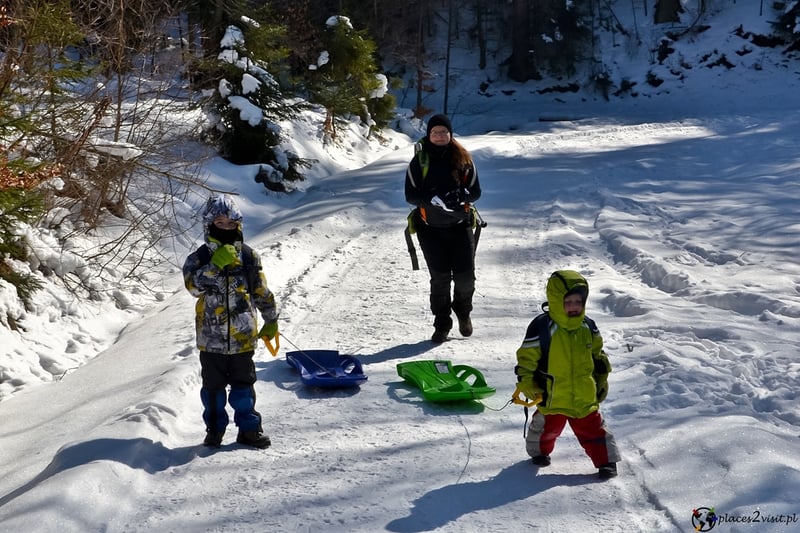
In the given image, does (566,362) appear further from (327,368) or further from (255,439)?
(327,368)

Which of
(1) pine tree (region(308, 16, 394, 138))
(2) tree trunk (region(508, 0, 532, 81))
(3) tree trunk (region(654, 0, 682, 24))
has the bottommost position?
(1) pine tree (region(308, 16, 394, 138))

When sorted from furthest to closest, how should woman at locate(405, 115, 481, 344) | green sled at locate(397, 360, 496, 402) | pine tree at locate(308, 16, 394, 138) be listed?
pine tree at locate(308, 16, 394, 138), woman at locate(405, 115, 481, 344), green sled at locate(397, 360, 496, 402)

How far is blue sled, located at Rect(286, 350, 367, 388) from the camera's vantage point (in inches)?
237

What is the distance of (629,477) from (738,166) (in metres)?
15.1

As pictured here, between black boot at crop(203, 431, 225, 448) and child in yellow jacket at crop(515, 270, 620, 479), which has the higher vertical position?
child in yellow jacket at crop(515, 270, 620, 479)

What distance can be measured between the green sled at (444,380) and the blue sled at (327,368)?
385mm

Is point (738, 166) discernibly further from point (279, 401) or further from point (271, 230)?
point (279, 401)

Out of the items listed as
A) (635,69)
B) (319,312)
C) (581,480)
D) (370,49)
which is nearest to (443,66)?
(635,69)

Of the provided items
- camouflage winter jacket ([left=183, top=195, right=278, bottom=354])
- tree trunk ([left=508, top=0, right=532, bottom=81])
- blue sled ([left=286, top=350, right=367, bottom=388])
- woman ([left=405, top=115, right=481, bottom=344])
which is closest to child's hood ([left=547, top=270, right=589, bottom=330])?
camouflage winter jacket ([left=183, top=195, right=278, bottom=354])

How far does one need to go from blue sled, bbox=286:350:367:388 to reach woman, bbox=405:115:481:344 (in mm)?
1134

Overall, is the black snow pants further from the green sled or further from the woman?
the green sled

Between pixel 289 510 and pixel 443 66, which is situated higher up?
pixel 443 66

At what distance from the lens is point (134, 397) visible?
577 centimetres

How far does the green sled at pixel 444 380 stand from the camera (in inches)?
223
